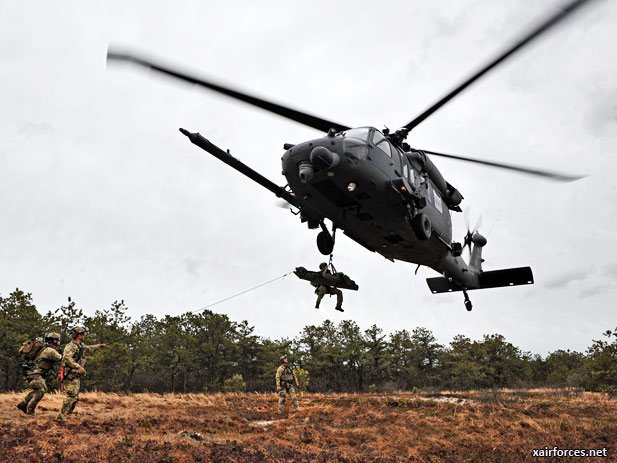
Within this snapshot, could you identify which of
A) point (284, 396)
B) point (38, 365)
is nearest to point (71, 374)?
point (38, 365)

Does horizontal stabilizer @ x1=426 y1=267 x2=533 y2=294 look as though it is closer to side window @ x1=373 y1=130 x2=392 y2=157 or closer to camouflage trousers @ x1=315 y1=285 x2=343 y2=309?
camouflage trousers @ x1=315 y1=285 x2=343 y2=309

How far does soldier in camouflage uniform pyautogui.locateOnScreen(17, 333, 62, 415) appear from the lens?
8.97 meters

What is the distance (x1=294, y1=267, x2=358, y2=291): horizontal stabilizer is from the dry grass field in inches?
138

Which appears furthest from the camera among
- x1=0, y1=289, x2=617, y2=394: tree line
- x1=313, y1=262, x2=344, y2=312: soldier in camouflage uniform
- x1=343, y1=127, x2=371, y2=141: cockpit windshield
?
x1=0, y1=289, x2=617, y2=394: tree line

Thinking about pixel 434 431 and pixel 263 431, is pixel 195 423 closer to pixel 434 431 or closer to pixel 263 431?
pixel 263 431

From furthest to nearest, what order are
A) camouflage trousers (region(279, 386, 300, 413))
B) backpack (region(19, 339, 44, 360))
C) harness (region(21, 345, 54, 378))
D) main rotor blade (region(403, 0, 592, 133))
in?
camouflage trousers (region(279, 386, 300, 413)) → backpack (region(19, 339, 44, 360)) → harness (region(21, 345, 54, 378)) → main rotor blade (region(403, 0, 592, 133))

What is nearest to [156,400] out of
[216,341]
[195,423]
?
[195,423]

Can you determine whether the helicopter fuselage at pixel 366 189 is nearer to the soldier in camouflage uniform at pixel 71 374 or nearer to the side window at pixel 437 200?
the side window at pixel 437 200

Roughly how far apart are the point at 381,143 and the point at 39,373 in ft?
30.7

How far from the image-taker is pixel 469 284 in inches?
549

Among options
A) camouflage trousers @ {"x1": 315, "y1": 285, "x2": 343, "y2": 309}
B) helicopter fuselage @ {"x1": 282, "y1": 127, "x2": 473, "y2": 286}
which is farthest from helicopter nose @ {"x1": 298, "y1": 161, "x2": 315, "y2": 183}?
camouflage trousers @ {"x1": 315, "y1": 285, "x2": 343, "y2": 309}

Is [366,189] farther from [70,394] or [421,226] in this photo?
[70,394]

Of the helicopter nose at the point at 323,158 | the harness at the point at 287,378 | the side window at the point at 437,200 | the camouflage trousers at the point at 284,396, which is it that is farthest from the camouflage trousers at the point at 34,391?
the side window at the point at 437,200

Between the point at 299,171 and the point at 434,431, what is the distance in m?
7.36
